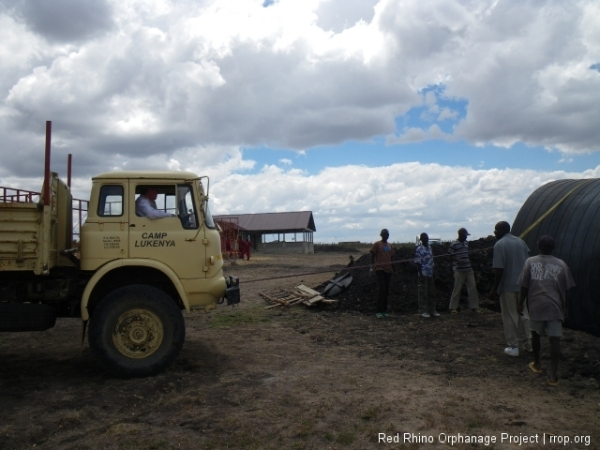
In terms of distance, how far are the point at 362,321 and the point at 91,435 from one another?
7.23m

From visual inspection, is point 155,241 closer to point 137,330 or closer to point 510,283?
point 137,330

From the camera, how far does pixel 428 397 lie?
5.89m

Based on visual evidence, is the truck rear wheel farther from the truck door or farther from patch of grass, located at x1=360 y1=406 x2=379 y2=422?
patch of grass, located at x1=360 y1=406 x2=379 y2=422

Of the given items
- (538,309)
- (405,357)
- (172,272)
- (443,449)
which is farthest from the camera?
(405,357)

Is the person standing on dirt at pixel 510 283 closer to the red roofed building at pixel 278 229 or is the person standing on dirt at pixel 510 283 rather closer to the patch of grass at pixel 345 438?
the patch of grass at pixel 345 438

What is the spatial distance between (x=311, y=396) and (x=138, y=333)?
244 centimetres

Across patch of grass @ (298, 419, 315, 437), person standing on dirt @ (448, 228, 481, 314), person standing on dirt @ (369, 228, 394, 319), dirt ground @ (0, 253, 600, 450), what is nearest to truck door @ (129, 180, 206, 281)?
dirt ground @ (0, 253, 600, 450)

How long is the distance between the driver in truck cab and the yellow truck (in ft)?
0.04

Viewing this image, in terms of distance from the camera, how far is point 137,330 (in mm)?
6930

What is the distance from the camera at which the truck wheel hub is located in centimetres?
689

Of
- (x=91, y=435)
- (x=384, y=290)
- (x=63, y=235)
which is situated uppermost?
(x=63, y=235)

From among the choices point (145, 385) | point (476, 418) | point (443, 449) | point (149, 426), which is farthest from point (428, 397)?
point (145, 385)

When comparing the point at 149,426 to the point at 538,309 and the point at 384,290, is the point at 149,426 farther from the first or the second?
the point at 384,290

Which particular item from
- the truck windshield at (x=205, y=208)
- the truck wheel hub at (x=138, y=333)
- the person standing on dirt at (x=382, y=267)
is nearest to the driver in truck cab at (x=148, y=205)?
the truck windshield at (x=205, y=208)
